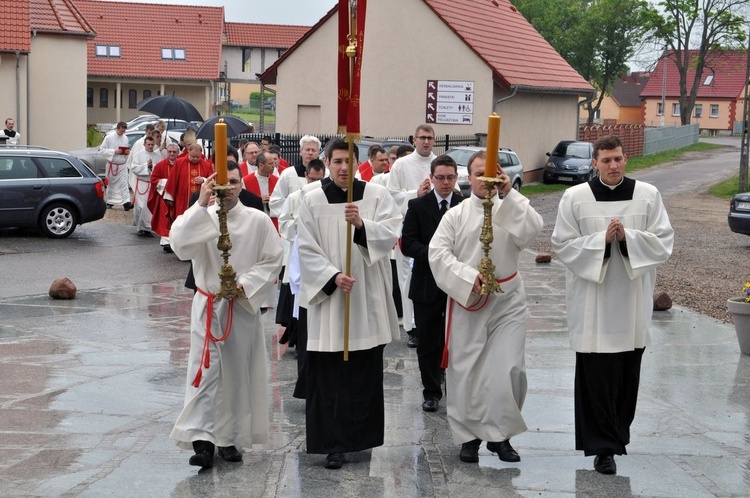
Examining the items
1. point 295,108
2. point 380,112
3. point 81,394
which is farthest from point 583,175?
point 81,394

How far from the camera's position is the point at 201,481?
650 centimetres

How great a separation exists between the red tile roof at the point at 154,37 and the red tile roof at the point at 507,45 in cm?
2534

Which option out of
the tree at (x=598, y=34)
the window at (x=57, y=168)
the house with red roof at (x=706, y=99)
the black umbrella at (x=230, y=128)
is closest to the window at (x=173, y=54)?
the tree at (x=598, y=34)

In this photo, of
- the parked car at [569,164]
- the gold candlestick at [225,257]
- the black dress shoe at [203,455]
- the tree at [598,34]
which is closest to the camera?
the gold candlestick at [225,257]

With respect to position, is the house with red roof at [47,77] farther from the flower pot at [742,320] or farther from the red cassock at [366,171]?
the flower pot at [742,320]

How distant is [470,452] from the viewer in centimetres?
699

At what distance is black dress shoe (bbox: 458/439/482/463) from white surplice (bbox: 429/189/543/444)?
0.06 metres

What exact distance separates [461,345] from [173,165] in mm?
10311

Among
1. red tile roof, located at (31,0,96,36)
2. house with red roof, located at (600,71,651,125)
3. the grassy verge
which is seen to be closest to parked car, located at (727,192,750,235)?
the grassy verge

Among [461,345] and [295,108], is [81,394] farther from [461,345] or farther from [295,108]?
[295,108]

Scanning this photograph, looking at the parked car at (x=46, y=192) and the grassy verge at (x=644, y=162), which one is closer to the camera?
the parked car at (x=46, y=192)

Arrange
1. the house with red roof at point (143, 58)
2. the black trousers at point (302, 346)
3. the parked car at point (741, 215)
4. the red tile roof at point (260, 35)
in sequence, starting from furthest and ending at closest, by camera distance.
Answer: the red tile roof at point (260, 35)
the house with red roof at point (143, 58)
the parked car at point (741, 215)
the black trousers at point (302, 346)

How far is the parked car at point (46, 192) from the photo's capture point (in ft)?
60.1

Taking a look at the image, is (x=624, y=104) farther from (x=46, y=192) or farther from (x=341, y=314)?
(x=341, y=314)
